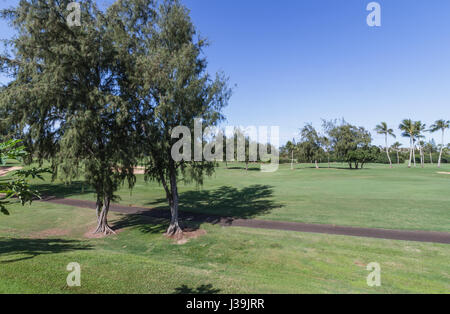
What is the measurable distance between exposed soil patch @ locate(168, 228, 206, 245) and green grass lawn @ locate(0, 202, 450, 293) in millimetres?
448

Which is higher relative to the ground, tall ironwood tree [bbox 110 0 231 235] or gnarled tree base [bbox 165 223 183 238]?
tall ironwood tree [bbox 110 0 231 235]

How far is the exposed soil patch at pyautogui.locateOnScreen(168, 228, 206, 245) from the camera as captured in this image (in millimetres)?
13355

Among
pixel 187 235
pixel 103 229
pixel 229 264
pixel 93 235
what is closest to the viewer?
pixel 229 264

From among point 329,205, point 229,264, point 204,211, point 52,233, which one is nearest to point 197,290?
point 229,264

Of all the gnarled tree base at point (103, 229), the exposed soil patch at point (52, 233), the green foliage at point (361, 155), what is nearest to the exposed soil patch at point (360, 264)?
the gnarled tree base at point (103, 229)

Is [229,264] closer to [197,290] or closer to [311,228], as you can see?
[197,290]

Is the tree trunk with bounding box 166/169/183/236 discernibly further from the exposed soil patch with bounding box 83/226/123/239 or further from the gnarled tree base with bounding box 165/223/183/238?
the exposed soil patch with bounding box 83/226/123/239

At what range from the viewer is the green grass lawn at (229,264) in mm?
6598

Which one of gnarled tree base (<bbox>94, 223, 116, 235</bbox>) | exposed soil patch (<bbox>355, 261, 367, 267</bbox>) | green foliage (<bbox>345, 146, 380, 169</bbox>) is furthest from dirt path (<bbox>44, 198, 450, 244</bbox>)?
green foliage (<bbox>345, 146, 380, 169</bbox>)

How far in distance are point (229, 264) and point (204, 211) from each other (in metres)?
10.8

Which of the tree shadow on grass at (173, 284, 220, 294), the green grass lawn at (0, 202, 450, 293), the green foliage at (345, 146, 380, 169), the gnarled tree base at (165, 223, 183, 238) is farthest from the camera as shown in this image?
the green foliage at (345, 146, 380, 169)

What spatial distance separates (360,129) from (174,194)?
64.7 metres

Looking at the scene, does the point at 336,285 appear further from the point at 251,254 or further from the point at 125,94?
the point at 125,94

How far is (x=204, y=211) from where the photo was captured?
20.1 metres
